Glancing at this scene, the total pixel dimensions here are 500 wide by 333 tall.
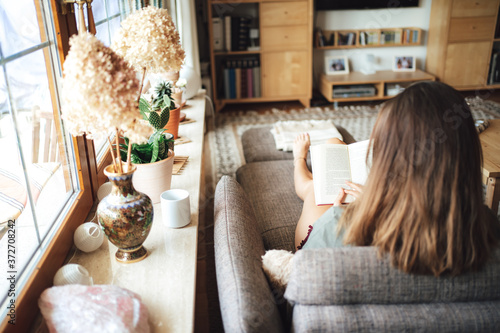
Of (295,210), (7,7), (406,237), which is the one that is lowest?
(295,210)

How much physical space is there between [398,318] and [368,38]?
4154 millimetres

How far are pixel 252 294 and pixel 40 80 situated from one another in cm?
71

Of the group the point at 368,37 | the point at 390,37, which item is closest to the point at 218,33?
the point at 368,37

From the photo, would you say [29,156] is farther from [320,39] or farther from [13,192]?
[320,39]

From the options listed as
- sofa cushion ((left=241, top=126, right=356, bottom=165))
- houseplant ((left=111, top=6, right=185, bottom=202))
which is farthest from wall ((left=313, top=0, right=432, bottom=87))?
houseplant ((left=111, top=6, right=185, bottom=202))

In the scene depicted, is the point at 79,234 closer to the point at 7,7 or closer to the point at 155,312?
the point at 155,312

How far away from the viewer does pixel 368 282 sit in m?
0.86

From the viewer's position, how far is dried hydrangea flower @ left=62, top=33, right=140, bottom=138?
79 cm

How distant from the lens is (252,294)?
0.88 m

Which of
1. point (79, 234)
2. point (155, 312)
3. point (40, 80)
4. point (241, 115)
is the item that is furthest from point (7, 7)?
point (241, 115)

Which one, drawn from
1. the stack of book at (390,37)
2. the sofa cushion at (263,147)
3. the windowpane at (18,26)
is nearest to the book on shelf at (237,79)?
the stack of book at (390,37)

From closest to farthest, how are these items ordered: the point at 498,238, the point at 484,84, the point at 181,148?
1. the point at 498,238
2. the point at 181,148
3. the point at 484,84

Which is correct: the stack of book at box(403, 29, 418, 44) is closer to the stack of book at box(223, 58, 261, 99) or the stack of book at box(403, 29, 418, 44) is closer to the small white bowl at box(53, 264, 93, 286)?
the stack of book at box(223, 58, 261, 99)

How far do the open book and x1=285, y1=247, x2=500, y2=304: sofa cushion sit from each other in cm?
49
